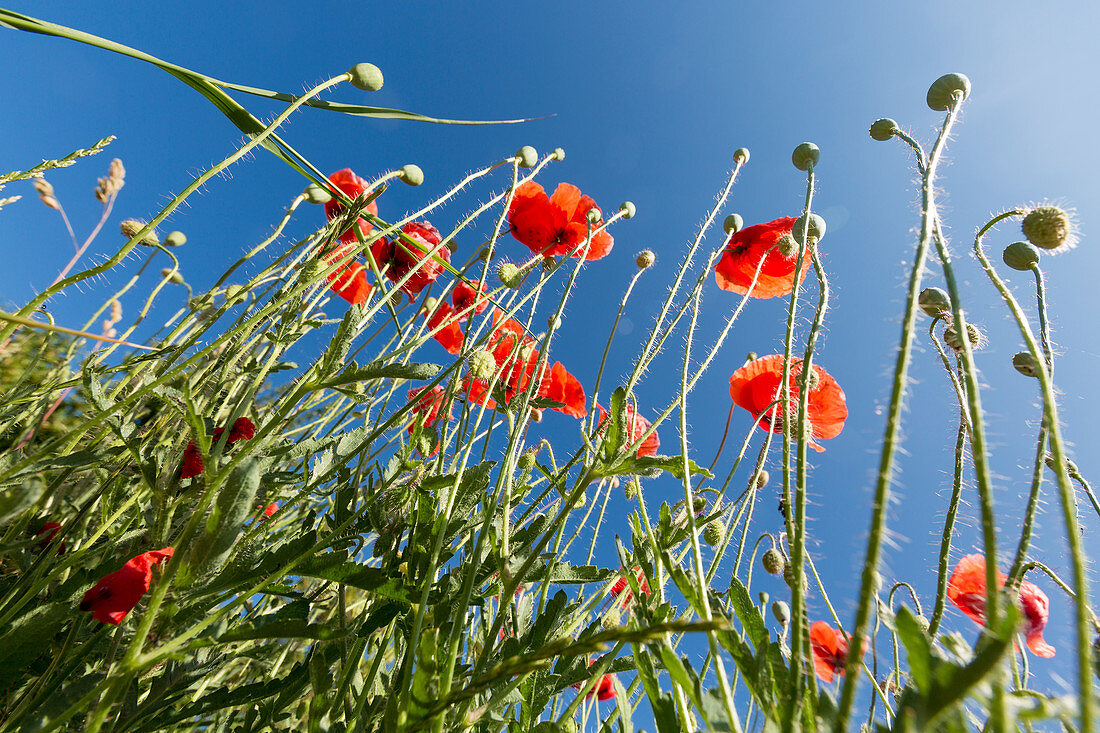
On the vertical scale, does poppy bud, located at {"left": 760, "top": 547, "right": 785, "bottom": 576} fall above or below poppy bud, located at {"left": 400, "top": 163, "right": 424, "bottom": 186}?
below

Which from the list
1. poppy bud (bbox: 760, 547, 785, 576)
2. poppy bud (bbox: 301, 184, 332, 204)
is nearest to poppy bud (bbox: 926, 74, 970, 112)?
poppy bud (bbox: 760, 547, 785, 576)

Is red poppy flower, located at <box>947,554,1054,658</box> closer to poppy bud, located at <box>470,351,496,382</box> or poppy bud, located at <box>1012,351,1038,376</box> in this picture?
poppy bud, located at <box>1012,351,1038,376</box>

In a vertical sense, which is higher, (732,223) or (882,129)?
(732,223)

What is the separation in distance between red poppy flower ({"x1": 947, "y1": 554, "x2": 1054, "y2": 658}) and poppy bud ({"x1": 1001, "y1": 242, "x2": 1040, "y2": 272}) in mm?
576

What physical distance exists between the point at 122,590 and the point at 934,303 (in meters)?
0.99

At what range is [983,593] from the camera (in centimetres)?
95

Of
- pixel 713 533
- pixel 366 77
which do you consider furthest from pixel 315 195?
pixel 713 533

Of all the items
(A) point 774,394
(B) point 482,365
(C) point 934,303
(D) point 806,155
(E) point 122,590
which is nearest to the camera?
(E) point 122,590

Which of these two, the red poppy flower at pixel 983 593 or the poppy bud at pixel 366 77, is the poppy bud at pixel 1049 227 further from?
the poppy bud at pixel 366 77

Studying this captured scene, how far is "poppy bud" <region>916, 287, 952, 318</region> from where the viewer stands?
0.69m

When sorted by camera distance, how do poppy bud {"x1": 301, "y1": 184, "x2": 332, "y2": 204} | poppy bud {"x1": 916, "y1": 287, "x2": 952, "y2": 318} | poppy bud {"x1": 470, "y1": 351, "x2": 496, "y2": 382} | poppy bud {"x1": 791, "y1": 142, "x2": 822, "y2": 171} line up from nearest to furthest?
poppy bud {"x1": 916, "y1": 287, "x2": 952, "y2": 318} → poppy bud {"x1": 791, "y1": 142, "x2": 822, "y2": 171} → poppy bud {"x1": 470, "y1": 351, "x2": 496, "y2": 382} → poppy bud {"x1": 301, "y1": 184, "x2": 332, "y2": 204}

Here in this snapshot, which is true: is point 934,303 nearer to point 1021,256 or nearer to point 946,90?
point 1021,256

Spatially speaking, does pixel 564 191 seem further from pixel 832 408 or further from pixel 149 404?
pixel 149 404

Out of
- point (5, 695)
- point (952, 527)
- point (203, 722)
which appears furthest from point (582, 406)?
point (5, 695)
